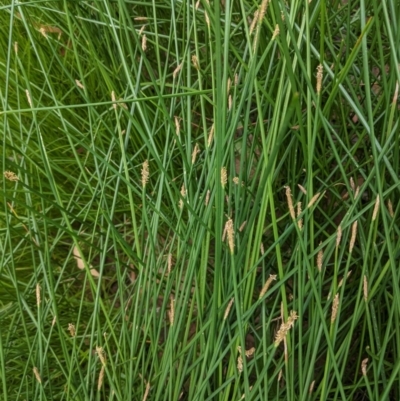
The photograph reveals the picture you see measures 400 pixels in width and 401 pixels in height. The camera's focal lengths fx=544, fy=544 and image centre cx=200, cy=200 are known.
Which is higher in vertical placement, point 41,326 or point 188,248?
point 188,248

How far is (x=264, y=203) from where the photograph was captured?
609mm

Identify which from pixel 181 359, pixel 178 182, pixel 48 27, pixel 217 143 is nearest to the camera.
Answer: pixel 217 143

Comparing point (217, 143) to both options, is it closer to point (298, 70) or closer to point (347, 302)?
point (298, 70)

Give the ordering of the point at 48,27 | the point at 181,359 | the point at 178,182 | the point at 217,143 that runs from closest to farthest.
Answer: the point at 217,143
the point at 181,359
the point at 178,182
the point at 48,27

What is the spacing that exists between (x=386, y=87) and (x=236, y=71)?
19cm

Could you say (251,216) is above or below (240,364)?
above

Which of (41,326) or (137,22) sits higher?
(137,22)

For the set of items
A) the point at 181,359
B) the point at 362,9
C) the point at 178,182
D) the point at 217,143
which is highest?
the point at 362,9

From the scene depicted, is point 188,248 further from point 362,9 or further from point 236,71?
point 362,9

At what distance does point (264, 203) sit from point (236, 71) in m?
0.21

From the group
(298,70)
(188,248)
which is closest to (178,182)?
(188,248)

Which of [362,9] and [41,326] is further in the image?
[41,326]

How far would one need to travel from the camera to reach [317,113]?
1.92ft

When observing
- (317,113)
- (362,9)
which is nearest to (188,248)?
(317,113)
